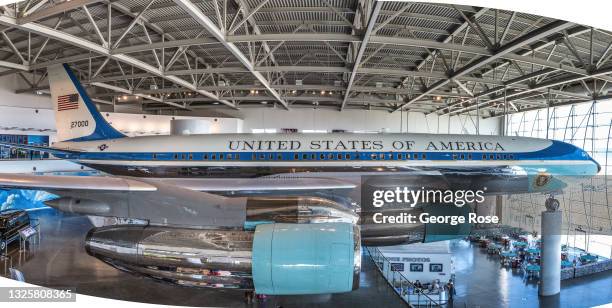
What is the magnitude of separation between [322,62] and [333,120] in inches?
507

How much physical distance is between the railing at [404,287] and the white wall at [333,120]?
18493 mm

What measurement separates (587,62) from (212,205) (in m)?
13.7

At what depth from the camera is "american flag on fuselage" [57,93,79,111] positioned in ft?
33.3

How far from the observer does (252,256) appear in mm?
2268

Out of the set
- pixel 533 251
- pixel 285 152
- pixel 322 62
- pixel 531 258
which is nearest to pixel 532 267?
pixel 531 258

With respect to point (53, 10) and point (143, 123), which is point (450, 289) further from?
point (143, 123)

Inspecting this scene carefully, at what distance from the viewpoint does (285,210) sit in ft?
10.9

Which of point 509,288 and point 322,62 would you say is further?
point 322,62

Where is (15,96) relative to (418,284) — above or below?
above

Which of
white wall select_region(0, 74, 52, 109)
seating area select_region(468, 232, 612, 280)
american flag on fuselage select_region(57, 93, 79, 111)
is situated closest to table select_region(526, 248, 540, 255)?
seating area select_region(468, 232, 612, 280)

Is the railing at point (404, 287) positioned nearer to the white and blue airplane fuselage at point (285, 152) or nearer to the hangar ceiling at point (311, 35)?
the white and blue airplane fuselage at point (285, 152)

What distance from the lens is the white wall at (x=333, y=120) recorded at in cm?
2628

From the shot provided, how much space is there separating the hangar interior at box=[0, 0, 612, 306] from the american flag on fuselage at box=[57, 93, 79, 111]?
1.69 m

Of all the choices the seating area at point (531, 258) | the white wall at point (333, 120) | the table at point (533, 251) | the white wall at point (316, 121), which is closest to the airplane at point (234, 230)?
the seating area at point (531, 258)
